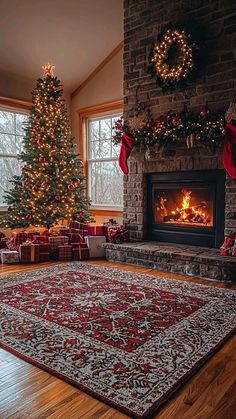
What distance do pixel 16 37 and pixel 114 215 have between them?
3.30 m

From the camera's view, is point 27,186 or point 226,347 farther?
point 27,186

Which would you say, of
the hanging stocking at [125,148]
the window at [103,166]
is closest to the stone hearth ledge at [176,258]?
the hanging stocking at [125,148]

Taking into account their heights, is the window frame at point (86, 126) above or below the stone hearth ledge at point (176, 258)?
above

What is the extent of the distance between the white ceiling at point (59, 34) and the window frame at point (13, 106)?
1.60 feet

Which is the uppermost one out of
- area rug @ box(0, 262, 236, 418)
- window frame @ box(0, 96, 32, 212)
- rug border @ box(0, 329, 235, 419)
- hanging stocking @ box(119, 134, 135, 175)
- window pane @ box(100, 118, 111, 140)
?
window frame @ box(0, 96, 32, 212)

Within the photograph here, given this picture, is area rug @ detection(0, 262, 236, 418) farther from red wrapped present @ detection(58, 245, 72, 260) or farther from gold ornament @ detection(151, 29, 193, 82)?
gold ornament @ detection(151, 29, 193, 82)

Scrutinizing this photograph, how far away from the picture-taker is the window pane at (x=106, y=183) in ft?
19.9

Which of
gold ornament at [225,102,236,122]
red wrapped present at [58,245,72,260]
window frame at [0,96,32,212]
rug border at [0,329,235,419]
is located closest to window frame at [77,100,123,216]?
window frame at [0,96,32,212]

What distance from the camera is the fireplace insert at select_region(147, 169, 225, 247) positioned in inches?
163

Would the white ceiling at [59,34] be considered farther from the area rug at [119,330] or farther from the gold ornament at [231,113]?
the area rug at [119,330]

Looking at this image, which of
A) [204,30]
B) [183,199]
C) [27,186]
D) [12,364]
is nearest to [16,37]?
[27,186]

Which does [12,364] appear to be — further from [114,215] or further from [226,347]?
[114,215]

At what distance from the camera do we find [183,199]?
4590 millimetres

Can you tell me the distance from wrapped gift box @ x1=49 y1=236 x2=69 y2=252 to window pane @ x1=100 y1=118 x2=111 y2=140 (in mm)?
2301
